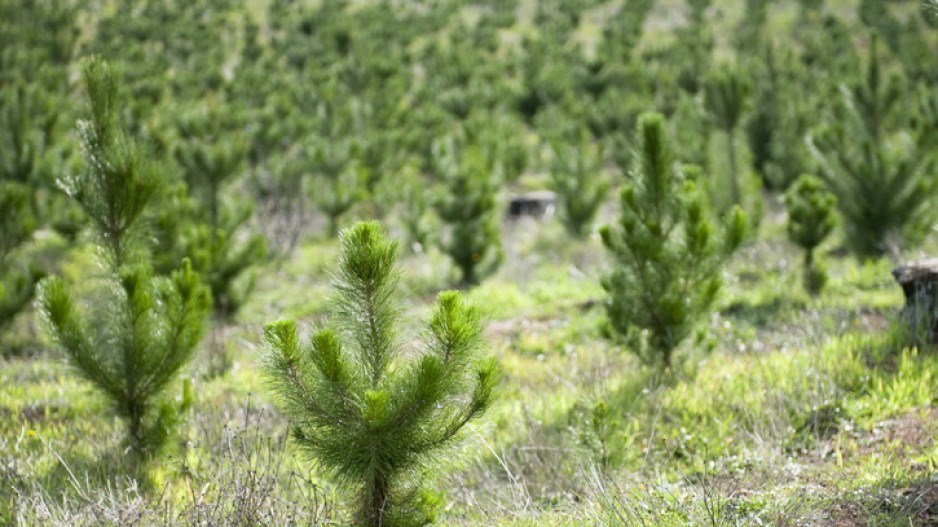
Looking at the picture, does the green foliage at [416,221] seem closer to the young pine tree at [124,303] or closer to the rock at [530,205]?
the rock at [530,205]

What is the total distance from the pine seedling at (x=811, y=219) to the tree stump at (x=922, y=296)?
7.79 ft

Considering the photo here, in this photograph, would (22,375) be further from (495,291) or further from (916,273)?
(916,273)

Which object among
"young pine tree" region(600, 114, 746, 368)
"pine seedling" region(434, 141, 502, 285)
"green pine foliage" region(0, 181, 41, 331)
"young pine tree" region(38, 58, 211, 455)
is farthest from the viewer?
"pine seedling" region(434, 141, 502, 285)

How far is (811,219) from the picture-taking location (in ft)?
26.8

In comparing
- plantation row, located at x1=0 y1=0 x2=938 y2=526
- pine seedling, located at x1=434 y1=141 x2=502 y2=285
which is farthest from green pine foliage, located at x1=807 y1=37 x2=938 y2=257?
pine seedling, located at x1=434 y1=141 x2=502 y2=285

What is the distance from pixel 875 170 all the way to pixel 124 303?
8.08 meters

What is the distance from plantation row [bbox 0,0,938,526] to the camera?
3031 millimetres

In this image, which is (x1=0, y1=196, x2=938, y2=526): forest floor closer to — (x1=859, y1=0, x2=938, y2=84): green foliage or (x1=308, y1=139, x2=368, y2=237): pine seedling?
(x1=308, y1=139, x2=368, y2=237): pine seedling

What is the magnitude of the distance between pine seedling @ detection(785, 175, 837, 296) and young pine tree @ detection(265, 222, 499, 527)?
6199mm

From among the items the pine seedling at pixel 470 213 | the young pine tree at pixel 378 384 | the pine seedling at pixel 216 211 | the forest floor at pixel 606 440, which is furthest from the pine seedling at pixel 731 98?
the young pine tree at pixel 378 384

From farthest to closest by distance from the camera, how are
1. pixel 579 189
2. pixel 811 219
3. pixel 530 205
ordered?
1. pixel 530 205
2. pixel 579 189
3. pixel 811 219

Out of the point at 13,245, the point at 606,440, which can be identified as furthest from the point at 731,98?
the point at 13,245

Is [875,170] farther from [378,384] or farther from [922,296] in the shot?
[378,384]

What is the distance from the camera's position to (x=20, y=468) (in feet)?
13.4
